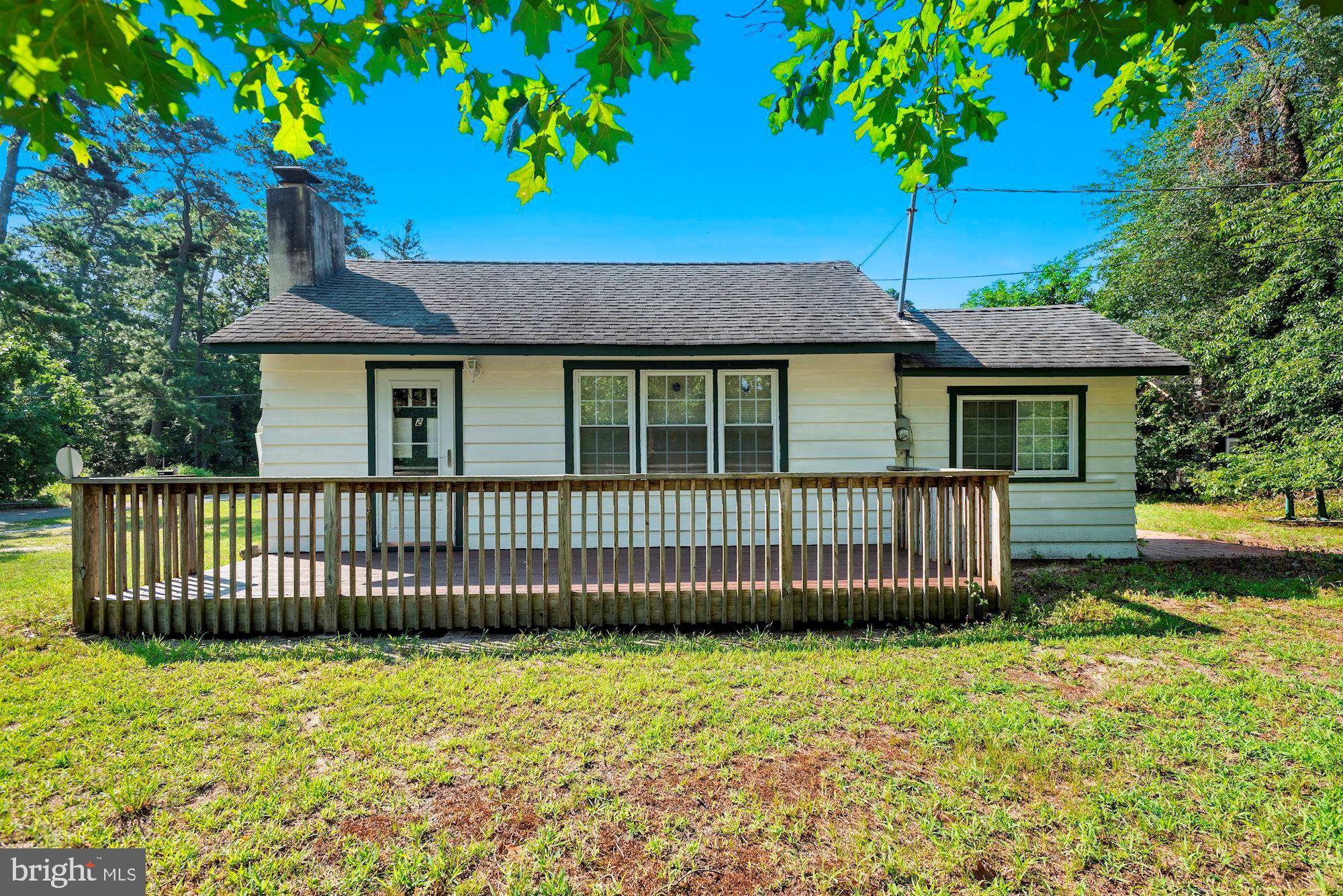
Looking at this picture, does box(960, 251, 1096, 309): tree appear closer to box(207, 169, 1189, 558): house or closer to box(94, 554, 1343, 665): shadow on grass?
box(207, 169, 1189, 558): house

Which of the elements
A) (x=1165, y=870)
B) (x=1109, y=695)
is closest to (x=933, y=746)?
(x=1165, y=870)

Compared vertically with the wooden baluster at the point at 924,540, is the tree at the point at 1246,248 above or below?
above

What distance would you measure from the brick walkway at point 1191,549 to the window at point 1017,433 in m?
1.70

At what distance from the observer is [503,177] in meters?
2.96

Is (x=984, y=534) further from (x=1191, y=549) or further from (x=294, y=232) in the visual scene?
(x=294, y=232)

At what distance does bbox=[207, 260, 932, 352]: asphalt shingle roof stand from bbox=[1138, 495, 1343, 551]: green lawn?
6762 millimetres

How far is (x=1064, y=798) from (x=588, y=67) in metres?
3.77

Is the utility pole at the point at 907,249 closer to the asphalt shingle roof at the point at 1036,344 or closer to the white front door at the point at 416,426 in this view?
the asphalt shingle roof at the point at 1036,344

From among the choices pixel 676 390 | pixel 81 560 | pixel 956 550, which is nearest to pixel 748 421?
pixel 676 390

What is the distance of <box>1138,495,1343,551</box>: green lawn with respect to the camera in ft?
29.7

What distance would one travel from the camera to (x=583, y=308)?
808 centimetres

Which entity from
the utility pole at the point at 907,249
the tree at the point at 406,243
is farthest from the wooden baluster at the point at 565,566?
the tree at the point at 406,243

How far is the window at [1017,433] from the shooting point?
26.2 feet

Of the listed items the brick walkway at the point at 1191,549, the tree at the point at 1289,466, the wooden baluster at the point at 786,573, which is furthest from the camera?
the tree at the point at 1289,466
